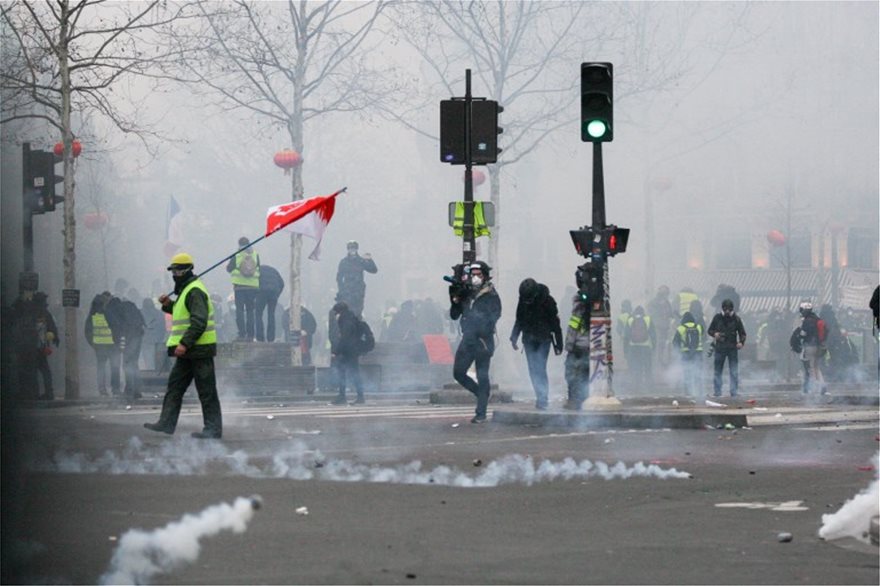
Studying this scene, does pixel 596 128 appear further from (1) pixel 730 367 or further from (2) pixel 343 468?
(1) pixel 730 367

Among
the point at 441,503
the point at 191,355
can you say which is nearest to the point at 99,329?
the point at 191,355

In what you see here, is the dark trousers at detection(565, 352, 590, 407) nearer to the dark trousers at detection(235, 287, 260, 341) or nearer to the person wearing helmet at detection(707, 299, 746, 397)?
the person wearing helmet at detection(707, 299, 746, 397)

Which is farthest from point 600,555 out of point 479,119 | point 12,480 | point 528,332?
point 479,119

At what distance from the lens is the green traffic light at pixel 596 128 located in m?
18.9

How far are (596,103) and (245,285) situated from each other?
10.9 m

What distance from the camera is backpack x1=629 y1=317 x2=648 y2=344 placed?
110 ft

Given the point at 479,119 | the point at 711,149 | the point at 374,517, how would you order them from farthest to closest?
the point at 711,149
the point at 479,119
the point at 374,517

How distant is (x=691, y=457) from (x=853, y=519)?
525cm

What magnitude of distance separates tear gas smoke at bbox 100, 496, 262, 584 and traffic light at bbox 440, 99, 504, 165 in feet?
44.8

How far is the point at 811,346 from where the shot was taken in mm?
28750

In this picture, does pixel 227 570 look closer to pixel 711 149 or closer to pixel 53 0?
pixel 53 0

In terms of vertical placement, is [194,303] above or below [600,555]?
above

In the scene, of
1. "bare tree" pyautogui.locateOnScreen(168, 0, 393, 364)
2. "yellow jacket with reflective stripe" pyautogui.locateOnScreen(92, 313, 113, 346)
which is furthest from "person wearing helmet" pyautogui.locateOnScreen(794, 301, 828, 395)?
"yellow jacket with reflective stripe" pyautogui.locateOnScreen(92, 313, 113, 346)

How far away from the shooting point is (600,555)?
841 cm
